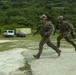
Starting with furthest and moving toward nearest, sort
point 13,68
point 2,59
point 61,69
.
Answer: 1. point 2,59
2. point 13,68
3. point 61,69

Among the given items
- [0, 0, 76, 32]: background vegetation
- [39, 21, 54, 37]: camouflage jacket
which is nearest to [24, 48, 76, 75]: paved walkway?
[39, 21, 54, 37]: camouflage jacket

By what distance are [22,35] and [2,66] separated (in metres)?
50.2

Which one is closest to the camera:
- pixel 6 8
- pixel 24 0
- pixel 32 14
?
pixel 32 14

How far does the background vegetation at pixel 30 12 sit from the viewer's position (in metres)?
100

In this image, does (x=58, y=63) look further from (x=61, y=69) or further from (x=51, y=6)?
(x=51, y=6)

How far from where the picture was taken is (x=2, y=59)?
41.8 ft

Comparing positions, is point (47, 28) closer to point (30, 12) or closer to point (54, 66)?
point (54, 66)

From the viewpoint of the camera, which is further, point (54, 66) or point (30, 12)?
point (30, 12)

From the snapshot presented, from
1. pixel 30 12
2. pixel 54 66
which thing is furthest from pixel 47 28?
pixel 30 12

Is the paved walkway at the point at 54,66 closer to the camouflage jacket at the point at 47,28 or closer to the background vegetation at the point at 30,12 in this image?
the camouflage jacket at the point at 47,28

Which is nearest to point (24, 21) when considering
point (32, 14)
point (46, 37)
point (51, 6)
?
point (32, 14)

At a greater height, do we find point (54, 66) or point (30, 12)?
point (54, 66)

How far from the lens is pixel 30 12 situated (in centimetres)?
11450

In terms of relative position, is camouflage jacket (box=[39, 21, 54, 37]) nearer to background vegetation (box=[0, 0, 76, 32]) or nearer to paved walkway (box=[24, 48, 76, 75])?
paved walkway (box=[24, 48, 76, 75])
